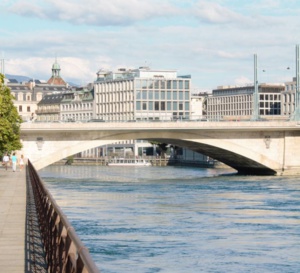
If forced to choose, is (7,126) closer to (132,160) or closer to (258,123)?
(258,123)

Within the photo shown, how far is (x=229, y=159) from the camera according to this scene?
8650cm

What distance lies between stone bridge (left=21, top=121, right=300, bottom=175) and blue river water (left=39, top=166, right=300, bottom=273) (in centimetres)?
1483

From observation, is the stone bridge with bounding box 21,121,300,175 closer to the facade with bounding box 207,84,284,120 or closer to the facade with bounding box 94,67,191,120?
the facade with bounding box 94,67,191,120

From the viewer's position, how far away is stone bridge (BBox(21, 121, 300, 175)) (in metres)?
73.6

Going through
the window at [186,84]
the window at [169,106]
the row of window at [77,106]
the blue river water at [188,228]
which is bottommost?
the blue river water at [188,228]

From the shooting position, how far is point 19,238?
56.3 ft

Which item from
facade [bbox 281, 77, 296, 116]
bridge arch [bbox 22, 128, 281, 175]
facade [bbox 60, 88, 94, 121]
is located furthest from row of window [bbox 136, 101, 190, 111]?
bridge arch [bbox 22, 128, 281, 175]

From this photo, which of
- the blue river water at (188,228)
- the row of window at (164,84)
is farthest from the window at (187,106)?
the blue river water at (188,228)

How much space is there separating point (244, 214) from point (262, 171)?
145 feet

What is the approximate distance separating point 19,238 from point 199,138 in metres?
60.6

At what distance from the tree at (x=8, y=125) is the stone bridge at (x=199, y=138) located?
365 centimetres

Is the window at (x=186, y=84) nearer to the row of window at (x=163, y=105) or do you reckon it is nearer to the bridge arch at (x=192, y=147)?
the row of window at (x=163, y=105)

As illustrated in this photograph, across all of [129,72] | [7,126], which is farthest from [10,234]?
[129,72]

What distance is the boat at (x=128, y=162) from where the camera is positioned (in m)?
137
